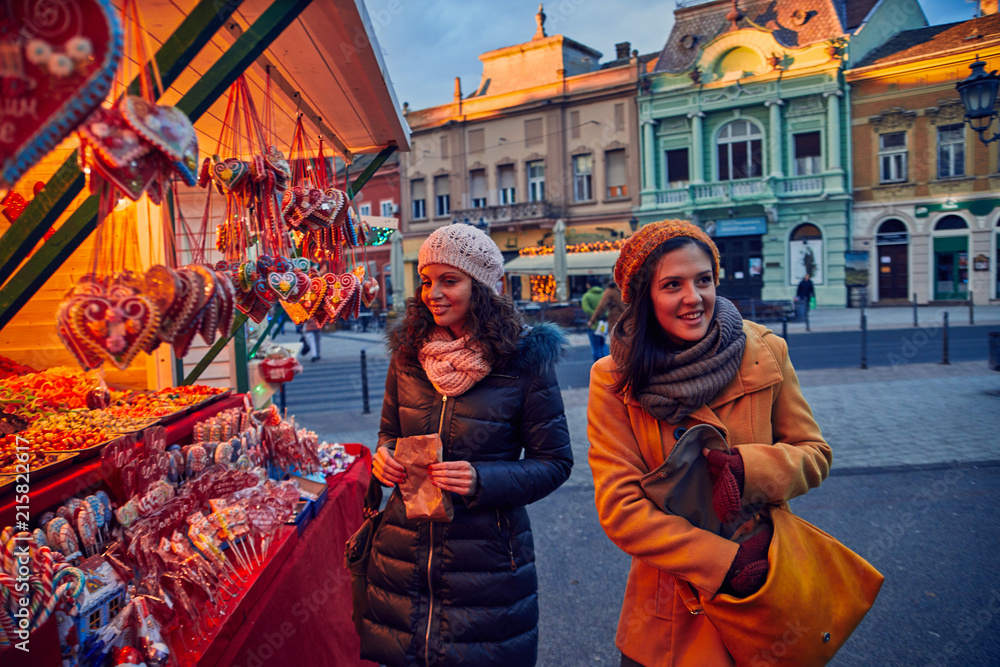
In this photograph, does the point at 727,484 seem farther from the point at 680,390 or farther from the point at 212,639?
the point at 212,639

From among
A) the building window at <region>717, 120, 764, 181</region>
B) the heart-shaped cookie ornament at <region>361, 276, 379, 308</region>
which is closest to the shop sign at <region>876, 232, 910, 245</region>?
the building window at <region>717, 120, 764, 181</region>

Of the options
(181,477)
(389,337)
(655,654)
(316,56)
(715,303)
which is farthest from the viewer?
(316,56)

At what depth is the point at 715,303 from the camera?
1856 millimetres

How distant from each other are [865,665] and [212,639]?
115 inches

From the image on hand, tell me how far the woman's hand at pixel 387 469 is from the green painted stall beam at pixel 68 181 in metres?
1.16

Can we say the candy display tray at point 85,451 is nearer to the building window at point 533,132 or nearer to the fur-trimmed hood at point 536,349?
the fur-trimmed hood at point 536,349

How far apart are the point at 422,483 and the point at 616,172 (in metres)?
26.4

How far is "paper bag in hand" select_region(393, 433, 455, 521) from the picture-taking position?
1847 mm

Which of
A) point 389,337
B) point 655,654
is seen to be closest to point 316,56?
point 389,337

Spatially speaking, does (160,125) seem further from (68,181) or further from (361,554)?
(361,554)

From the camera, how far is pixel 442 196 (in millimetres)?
30891

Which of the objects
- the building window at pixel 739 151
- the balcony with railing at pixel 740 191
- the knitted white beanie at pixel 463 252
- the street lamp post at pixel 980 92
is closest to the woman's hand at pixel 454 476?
→ the knitted white beanie at pixel 463 252

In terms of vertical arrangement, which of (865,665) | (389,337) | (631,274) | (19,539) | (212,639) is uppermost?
(631,274)

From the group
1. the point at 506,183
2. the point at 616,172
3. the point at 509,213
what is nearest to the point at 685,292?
the point at 616,172
